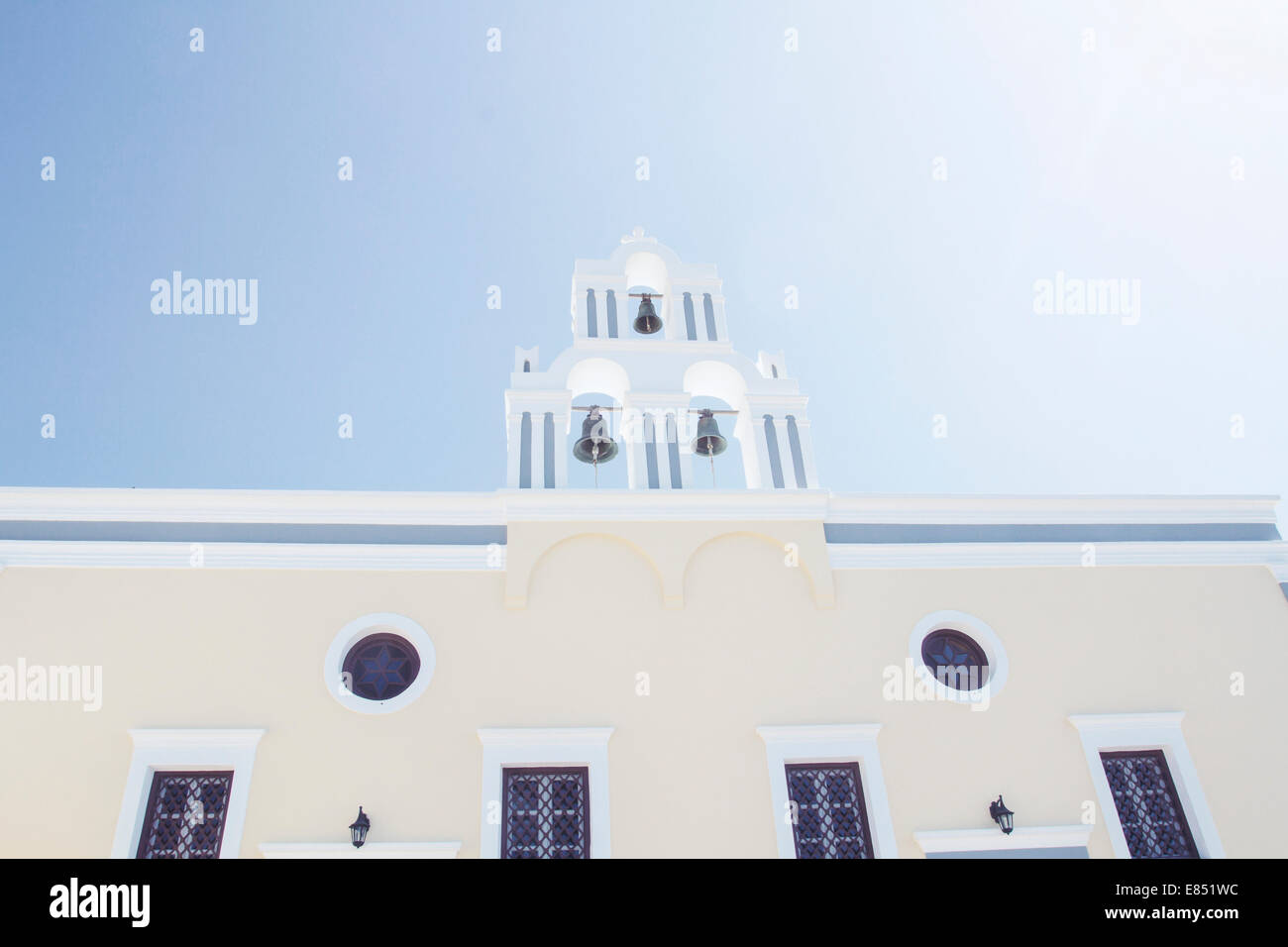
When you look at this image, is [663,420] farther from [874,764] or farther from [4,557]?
[4,557]

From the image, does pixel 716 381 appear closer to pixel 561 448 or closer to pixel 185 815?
pixel 561 448

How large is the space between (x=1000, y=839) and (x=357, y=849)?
5.31 meters

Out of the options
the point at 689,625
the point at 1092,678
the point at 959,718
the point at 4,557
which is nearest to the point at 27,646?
the point at 4,557

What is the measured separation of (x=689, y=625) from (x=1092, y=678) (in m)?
3.91

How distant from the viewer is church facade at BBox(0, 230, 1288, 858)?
25.8 ft

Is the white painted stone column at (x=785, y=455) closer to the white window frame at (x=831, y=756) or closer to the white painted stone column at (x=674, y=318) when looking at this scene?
the white painted stone column at (x=674, y=318)

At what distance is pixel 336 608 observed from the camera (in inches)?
345

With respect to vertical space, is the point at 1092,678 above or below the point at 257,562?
below

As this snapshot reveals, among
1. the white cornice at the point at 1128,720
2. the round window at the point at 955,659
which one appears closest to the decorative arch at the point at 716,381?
the round window at the point at 955,659

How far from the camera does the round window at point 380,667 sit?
8.48m

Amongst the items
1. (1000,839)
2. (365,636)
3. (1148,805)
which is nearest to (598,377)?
(365,636)

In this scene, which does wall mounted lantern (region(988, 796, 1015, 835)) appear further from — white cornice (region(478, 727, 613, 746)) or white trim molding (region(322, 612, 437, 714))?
white trim molding (region(322, 612, 437, 714))

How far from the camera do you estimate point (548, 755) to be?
8133 millimetres

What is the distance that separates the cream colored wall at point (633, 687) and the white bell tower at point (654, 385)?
95cm
